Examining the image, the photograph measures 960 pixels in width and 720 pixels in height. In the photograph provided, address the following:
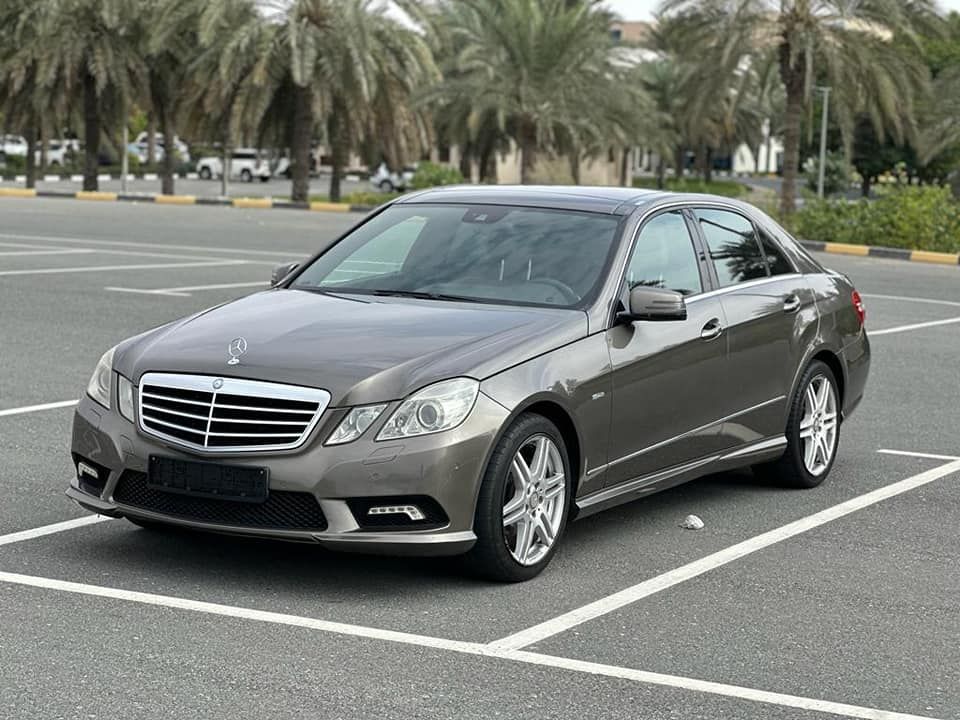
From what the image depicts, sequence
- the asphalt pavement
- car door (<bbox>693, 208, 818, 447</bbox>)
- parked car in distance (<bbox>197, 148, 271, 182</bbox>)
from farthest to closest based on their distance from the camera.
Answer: parked car in distance (<bbox>197, 148, 271, 182</bbox>)
car door (<bbox>693, 208, 818, 447</bbox>)
the asphalt pavement

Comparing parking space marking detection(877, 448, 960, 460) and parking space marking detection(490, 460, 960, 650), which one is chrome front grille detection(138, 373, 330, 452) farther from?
parking space marking detection(877, 448, 960, 460)

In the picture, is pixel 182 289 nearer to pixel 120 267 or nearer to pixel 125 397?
pixel 120 267

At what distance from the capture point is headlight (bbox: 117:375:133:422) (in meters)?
6.58

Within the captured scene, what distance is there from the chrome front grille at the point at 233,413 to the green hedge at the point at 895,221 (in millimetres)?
27246

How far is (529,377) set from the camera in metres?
6.56

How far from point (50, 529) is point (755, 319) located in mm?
3338

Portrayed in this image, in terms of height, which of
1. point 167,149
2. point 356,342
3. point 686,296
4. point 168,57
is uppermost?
point 168,57

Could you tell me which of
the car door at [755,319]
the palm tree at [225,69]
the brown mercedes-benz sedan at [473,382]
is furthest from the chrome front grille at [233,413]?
the palm tree at [225,69]

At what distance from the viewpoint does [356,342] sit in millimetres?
6594

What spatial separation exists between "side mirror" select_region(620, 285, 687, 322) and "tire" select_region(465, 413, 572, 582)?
0.70 metres

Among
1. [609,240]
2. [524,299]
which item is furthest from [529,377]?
[609,240]

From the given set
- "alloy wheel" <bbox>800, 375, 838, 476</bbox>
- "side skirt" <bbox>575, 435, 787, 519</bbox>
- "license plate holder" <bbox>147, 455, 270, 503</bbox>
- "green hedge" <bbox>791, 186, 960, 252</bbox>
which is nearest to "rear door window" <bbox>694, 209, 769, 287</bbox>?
"alloy wheel" <bbox>800, 375, 838, 476</bbox>

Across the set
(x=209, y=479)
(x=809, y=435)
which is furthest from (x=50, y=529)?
(x=809, y=435)

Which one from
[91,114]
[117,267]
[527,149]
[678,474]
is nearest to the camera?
[678,474]
